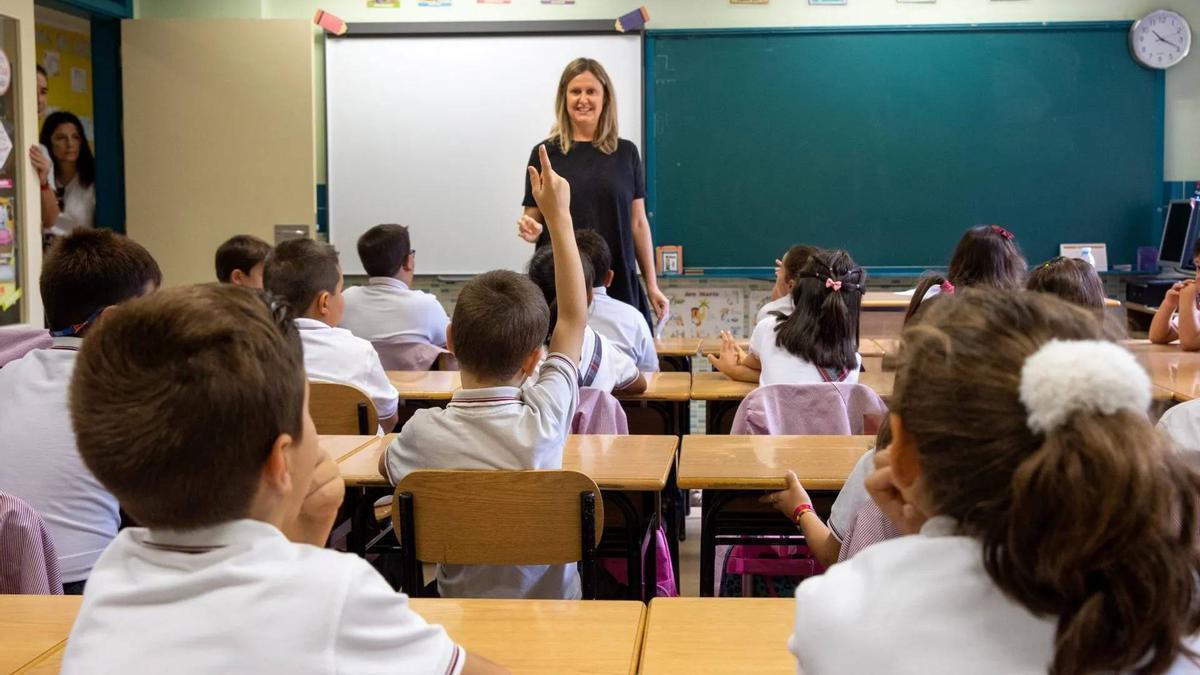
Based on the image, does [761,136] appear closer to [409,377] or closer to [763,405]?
[409,377]

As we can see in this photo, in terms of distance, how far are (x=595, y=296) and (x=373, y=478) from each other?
6.18 ft

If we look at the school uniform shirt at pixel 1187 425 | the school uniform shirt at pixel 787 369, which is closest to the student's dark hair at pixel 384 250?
the school uniform shirt at pixel 787 369

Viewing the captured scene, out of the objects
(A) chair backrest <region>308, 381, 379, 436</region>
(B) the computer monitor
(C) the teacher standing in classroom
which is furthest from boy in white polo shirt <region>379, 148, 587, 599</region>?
(B) the computer monitor

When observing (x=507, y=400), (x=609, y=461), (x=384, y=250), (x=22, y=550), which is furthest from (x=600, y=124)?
(x=22, y=550)

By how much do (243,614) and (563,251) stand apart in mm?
1256

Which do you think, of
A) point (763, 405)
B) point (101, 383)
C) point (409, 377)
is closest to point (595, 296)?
point (409, 377)

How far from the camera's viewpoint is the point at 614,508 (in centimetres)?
283

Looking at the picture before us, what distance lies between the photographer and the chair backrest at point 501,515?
211cm

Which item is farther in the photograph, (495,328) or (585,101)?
(585,101)

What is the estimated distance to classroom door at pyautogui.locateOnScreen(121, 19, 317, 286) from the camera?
6.27 meters

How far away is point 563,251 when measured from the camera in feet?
7.13

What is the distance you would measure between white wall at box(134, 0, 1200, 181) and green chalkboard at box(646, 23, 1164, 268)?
0.25 feet

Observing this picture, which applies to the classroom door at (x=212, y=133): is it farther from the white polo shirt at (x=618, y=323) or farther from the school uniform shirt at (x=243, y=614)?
the school uniform shirt at (x=243, y=614)

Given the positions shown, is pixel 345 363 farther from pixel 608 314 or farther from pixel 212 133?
pixel 212 133
